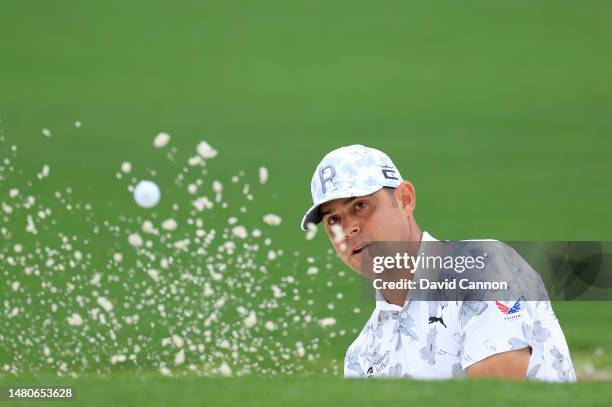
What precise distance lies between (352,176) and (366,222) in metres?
0.14

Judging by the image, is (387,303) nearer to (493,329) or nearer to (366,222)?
(366,222)

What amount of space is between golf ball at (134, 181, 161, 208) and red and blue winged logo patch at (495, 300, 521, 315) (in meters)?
6.55

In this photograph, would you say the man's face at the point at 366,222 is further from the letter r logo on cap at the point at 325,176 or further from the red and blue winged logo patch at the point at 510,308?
the red and blue winged logo patch at the point at 510,308

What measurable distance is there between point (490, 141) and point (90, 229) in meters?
4.97

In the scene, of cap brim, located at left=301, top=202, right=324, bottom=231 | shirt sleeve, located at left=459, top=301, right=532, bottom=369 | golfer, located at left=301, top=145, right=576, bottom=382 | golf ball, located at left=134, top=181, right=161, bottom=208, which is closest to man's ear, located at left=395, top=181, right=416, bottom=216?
golfer, located at left=301, top=145, right=576, bottom=382

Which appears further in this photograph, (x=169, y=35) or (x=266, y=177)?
(x=169, y=35)

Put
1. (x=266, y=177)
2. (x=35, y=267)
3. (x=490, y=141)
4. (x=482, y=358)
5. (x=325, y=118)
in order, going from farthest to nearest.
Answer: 1. (x=325, y=118)
2. (x=490, y=141)
3. (x=266, y=177)
4. (x=35, y=267)
5. (x=482, y=358)

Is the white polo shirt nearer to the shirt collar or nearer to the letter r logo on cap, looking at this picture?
the shirt collar

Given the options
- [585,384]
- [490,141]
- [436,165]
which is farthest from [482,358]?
[490,141]

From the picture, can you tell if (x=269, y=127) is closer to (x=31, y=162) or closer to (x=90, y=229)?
(x=31, y=162)

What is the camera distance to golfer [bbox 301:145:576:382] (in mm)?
3697

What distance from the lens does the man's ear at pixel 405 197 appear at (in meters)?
4.14

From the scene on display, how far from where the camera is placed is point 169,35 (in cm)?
1956

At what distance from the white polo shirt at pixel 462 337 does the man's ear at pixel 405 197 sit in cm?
13
